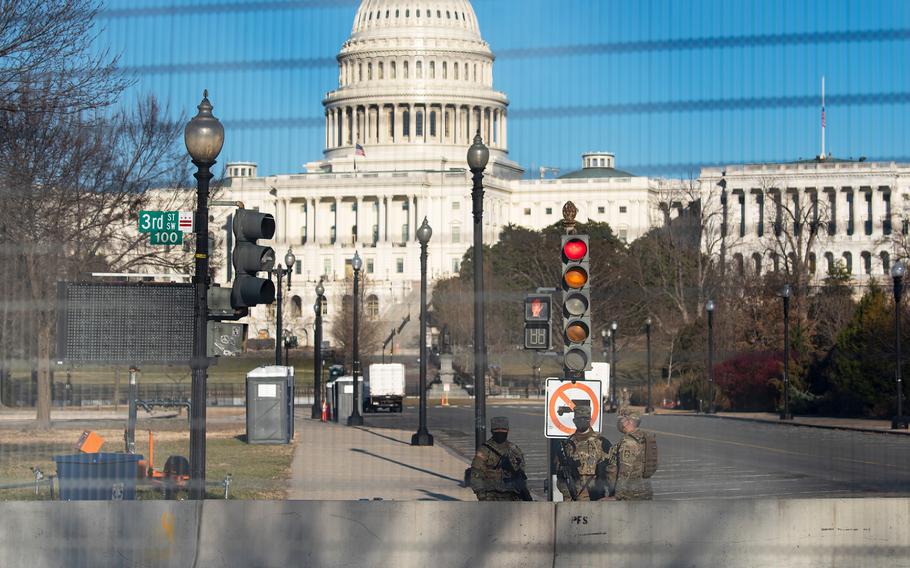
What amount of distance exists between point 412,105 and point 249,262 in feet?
421

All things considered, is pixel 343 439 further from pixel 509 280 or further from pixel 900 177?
pixel 509 280

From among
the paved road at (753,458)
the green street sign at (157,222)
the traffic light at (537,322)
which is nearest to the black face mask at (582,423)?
the traffic light at (537,322)

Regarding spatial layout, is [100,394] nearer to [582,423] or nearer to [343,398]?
[343,398]

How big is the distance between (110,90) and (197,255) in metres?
9.85

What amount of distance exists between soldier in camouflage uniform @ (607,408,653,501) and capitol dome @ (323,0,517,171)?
78.4 meters

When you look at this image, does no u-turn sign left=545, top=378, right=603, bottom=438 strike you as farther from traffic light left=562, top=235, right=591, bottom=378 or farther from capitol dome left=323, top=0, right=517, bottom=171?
capitol dome left=323, top=0, right=517, bottom=171

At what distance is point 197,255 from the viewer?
1611 cm

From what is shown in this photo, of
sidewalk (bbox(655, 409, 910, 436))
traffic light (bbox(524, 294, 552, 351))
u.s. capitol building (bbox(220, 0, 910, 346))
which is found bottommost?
sidewalk (bbox(655, 409, 910, 436))

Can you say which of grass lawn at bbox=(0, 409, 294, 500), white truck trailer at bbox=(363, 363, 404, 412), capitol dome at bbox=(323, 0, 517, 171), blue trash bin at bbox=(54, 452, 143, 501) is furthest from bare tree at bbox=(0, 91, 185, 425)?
capitol dome at bbox=(323, 0, 517, 171)

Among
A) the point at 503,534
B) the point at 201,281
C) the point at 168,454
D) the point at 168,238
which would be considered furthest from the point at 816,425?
the point at 503,534

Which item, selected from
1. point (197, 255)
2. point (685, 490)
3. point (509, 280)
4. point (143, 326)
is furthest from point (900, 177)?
point (197, 255)

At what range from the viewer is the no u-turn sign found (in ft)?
55.6

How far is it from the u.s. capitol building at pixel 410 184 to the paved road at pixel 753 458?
13.1 meters

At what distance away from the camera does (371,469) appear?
92.3 feet
